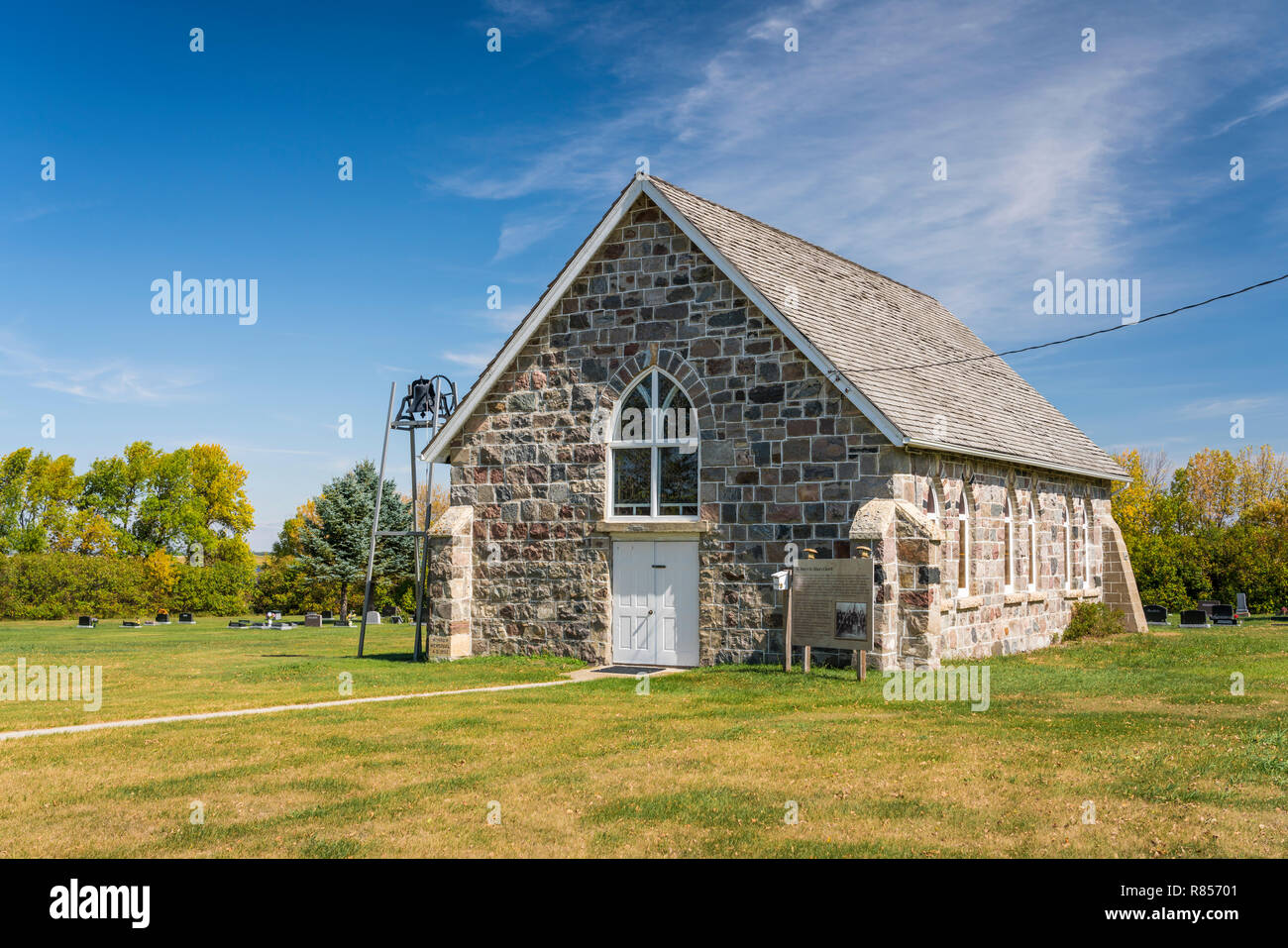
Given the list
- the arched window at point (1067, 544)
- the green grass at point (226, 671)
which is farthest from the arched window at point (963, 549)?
the green grass at point (226, 671)

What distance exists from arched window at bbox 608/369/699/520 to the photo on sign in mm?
3749

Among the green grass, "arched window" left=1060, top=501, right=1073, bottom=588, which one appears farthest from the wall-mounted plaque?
"arched window" left=1060, top=501, right=1073, bottom=588

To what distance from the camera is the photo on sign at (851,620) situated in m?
16.2

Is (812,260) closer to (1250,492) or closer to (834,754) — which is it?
(834,754)

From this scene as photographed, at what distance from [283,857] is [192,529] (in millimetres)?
67575

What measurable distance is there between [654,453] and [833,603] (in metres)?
4.83

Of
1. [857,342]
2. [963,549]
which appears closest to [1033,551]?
[963,549]

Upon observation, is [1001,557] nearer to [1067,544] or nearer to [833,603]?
[1067,544]

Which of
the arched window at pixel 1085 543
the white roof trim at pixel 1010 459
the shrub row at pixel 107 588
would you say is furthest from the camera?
the shrub row at pixel 107 588

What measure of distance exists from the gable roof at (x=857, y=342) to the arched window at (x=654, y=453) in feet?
8.10

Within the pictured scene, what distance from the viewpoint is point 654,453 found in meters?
19.6

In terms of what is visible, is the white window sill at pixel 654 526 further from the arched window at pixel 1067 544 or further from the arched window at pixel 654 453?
the arched window at pixel 1067 544
